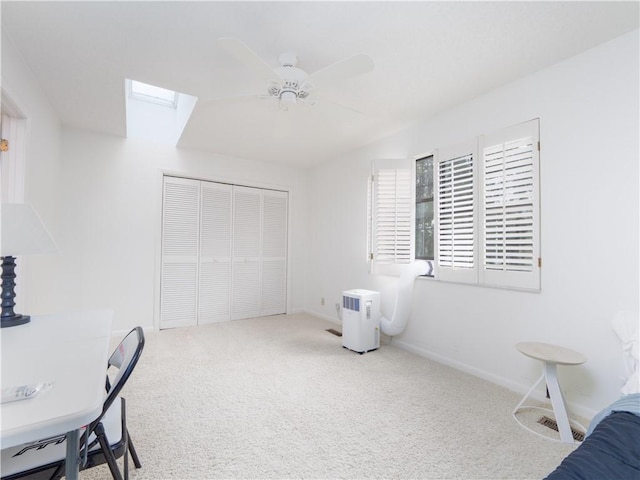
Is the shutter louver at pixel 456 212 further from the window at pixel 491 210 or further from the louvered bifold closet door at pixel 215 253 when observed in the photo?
the louvered bifold closet door at pixel 215 253

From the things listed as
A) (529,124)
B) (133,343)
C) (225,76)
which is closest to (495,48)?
(529,124)

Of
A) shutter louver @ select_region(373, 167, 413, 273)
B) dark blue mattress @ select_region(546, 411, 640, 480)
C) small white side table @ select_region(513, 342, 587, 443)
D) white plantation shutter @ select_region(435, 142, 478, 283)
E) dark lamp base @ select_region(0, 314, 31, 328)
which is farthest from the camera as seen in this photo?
shutter louver @ select_region(373, 167, 413, 273)

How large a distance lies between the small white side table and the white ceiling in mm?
2012

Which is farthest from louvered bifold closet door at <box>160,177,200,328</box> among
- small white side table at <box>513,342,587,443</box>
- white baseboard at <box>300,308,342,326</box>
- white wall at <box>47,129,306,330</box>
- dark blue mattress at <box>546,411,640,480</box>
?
dark blue mattress at <box>546,411,640,480</box>

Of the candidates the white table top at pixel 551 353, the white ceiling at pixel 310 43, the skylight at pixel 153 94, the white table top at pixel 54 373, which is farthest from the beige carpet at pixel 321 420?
the skylight at pixel 153 94

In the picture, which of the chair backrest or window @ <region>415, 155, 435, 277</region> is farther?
window @ <region>415, 155, 435, 277</region>

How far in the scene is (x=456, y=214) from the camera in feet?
9.53

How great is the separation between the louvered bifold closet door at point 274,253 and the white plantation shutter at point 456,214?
8.83 feet

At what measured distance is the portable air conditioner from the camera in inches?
128

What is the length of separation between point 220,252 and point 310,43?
10.4ft

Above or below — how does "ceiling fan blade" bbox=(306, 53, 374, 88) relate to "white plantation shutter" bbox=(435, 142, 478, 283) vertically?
above

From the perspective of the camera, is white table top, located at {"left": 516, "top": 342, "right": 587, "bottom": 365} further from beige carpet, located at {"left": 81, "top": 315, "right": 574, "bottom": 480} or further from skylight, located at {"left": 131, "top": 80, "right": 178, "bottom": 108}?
skylight, located at {"left": 131, "top": 80, "right": 178, "bottom": 108}

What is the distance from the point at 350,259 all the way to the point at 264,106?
7.34 feet

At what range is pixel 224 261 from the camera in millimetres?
4531
